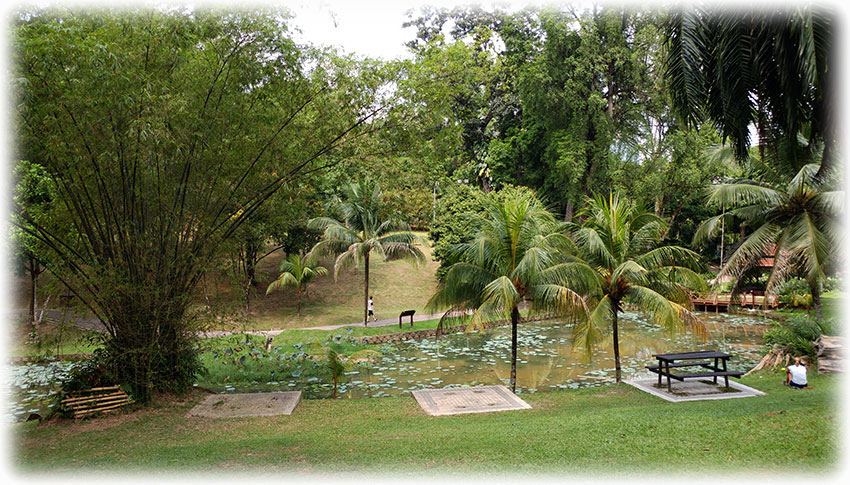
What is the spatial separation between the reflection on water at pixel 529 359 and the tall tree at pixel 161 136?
15.7 feet

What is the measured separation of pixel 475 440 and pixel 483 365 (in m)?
8.30

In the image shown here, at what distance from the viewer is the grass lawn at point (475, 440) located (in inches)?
221

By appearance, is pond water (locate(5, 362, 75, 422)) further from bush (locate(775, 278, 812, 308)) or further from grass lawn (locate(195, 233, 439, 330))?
bush (locate(775, 278, 812, 308))

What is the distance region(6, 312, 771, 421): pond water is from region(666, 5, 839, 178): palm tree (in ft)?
23.5

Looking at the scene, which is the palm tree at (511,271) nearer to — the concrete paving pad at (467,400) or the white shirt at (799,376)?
the concrete paving pad at (467,400)

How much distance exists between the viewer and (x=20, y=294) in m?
23.8

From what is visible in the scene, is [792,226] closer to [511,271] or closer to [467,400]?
[511,271]

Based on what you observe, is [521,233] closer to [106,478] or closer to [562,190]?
[106,478]

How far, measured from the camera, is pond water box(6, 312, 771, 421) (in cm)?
1224

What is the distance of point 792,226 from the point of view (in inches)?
578

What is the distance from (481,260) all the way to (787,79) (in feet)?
20.8

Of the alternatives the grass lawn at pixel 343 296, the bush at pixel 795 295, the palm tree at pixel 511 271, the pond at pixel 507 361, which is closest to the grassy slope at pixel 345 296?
the grass lawn at pixel 343 296

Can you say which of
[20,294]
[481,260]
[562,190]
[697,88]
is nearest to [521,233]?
[481,260]

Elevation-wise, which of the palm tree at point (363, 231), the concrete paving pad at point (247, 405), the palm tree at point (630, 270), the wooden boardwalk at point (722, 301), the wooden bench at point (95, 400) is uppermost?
the palm tree at point (363, 231)
